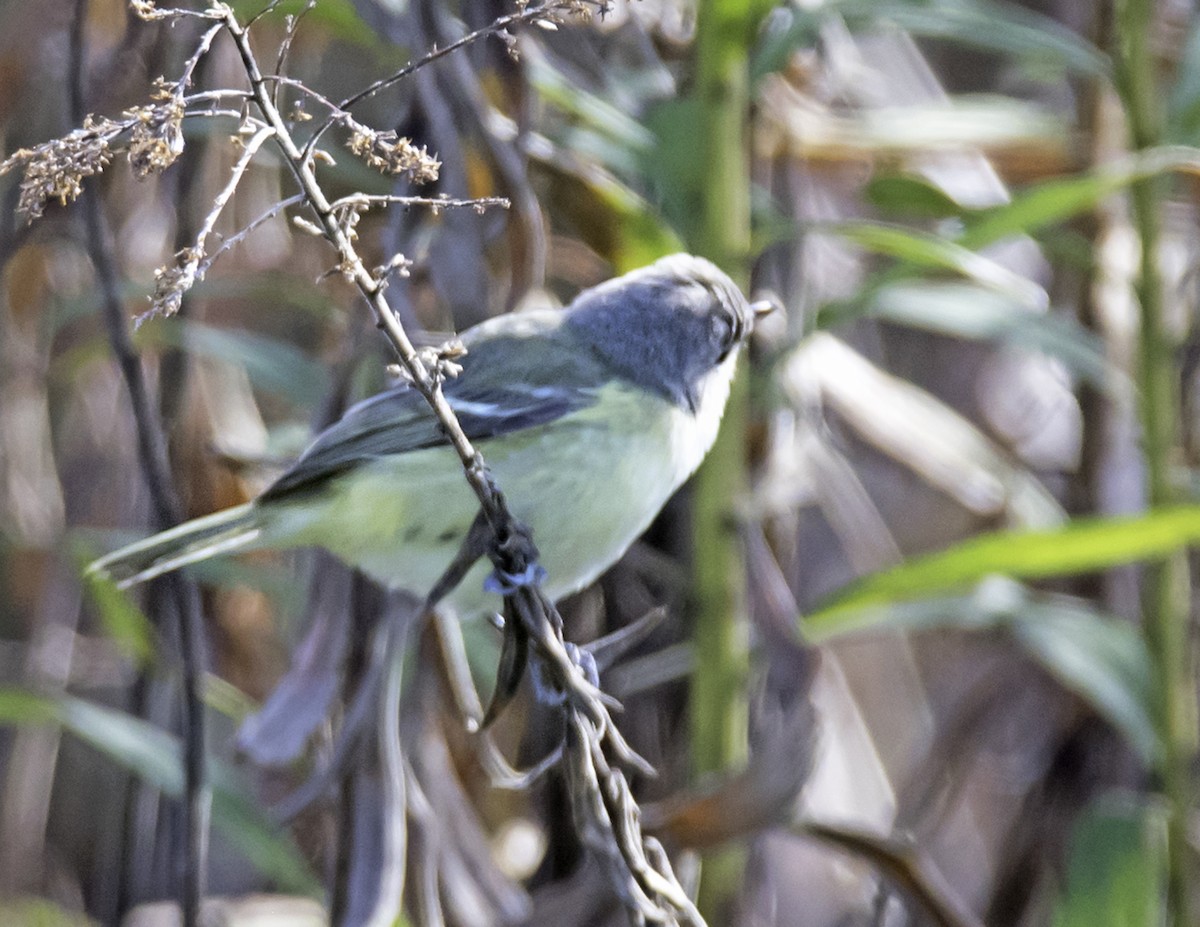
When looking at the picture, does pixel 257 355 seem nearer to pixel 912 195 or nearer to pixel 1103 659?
pixel 912 195

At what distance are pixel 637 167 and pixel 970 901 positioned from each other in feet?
7.44

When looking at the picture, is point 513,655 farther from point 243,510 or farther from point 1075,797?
point 1075,797

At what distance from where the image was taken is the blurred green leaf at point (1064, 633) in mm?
2154

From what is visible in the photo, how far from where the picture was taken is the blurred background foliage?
196 cm

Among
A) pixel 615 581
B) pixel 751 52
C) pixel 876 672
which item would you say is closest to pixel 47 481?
pixel 615 581

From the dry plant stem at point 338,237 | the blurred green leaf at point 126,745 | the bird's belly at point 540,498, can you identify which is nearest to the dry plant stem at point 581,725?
the dry plant stem at point 338,237

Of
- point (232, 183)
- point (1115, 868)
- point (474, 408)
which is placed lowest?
point (1115, 868)

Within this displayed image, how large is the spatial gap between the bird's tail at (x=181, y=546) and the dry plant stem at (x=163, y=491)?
0.03m

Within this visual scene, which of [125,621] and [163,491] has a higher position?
[163,491]

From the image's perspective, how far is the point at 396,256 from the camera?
3.19ft

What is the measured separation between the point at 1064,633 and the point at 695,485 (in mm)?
606

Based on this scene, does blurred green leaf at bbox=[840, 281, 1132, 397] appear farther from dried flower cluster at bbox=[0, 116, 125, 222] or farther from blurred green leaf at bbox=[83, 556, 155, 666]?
dried flower cluster at bbox=[0, 116, 125, 222]

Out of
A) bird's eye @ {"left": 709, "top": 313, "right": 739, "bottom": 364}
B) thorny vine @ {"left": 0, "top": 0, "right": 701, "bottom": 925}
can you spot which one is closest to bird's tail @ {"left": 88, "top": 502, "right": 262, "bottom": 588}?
bird's eye @ {"left": 709, "top": 313, "right": 739, "bottom": 364}

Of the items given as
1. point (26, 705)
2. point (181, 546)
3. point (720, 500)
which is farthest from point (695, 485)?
point (26, 705)
